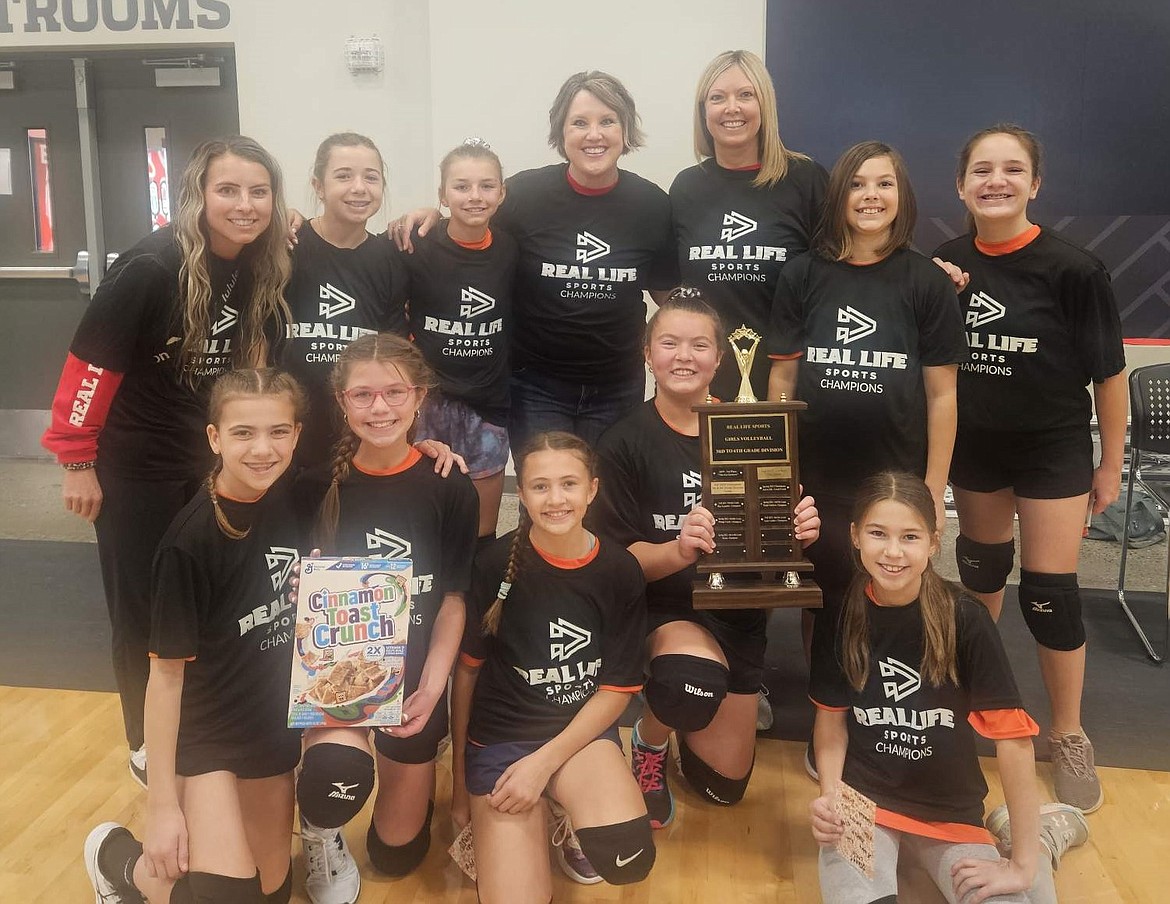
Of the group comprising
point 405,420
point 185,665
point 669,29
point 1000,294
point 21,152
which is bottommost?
point 185,665

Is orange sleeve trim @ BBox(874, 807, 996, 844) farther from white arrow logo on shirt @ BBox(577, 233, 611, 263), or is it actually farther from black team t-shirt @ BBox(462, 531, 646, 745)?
white arrow logo on shirt @ BBox(577, 233, 611, 263)

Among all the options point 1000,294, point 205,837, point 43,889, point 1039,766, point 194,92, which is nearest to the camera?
point 205,837

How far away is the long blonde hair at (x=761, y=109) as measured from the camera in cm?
246

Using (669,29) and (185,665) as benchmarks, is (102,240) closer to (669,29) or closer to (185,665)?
(669,29)

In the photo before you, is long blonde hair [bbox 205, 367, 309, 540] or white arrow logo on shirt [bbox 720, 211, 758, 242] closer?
long blonde hair [bbox 205, 367, 309, 540]

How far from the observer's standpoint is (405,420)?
2.06 meters

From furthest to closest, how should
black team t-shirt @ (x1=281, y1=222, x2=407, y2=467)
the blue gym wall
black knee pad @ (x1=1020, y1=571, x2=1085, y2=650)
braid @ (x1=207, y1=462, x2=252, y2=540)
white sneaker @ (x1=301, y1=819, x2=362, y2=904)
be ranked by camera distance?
the blue gym wall < black knee pad @ (x1=1020, y1=571, x2=1085, y2=650) < black team t-shirt @ (x1=281, y1=222, x2=407, y2=467) < white sneaker @ (x1=301, y1=819, x2=362, y2=904) < braid @ (x1=207, y1=462, x2=252, y2=540)

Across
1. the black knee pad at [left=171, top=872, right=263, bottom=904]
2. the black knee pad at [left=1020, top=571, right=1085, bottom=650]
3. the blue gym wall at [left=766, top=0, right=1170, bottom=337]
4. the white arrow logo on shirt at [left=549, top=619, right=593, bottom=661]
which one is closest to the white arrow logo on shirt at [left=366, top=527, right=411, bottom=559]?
the white arrow logo on shirt at [left=549, top=619, right=593, bottom=661]

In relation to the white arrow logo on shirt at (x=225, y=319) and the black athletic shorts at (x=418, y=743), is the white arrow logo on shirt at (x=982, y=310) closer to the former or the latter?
the black athletic shorts at (x=418, y=743)

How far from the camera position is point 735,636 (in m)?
2.38

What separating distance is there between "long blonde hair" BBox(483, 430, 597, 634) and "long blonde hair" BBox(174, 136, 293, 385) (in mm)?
753

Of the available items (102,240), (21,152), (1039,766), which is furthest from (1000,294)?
(21,152)

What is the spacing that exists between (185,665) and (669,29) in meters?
3.88

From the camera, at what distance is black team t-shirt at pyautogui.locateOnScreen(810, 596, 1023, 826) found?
75.6 inches
